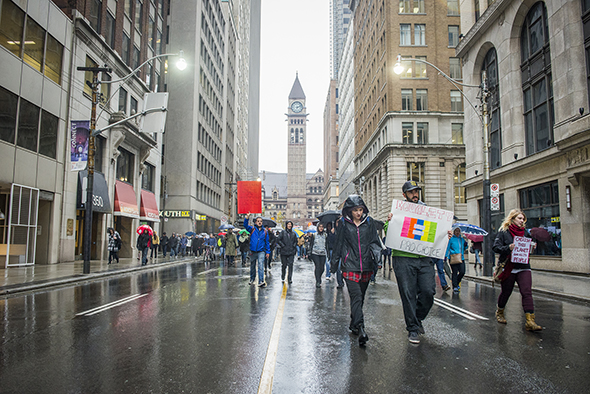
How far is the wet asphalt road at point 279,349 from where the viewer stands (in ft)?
13.7

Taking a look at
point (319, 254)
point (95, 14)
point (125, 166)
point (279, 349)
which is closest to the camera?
point (279, 349)

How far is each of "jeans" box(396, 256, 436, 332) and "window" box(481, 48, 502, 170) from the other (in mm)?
20523

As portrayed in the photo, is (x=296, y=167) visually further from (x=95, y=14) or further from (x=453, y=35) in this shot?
(x=95, y=14)

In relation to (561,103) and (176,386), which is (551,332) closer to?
(176,386)

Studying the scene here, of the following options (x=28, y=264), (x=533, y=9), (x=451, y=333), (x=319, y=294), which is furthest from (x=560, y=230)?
(x=28, y=264)

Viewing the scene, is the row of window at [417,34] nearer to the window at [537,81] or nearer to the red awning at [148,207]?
the window at [537,81]

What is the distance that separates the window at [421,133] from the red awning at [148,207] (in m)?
26.7

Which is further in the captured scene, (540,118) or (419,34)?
(419,34)

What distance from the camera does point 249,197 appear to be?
178 feet

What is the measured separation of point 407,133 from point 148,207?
26656 millimetres

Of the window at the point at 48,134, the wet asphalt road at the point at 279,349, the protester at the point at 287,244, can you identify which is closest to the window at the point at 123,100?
the window at the point at 48,134

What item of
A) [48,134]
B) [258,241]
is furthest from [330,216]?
[48,134]

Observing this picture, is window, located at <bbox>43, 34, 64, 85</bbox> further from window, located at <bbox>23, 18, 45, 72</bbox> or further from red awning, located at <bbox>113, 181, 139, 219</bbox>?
red awning, located at <bbox>113, 181, 139, 219</bbox>

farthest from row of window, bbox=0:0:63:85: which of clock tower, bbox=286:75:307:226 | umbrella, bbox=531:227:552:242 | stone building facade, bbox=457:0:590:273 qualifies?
clock tower, bbox=286:75:307:226
